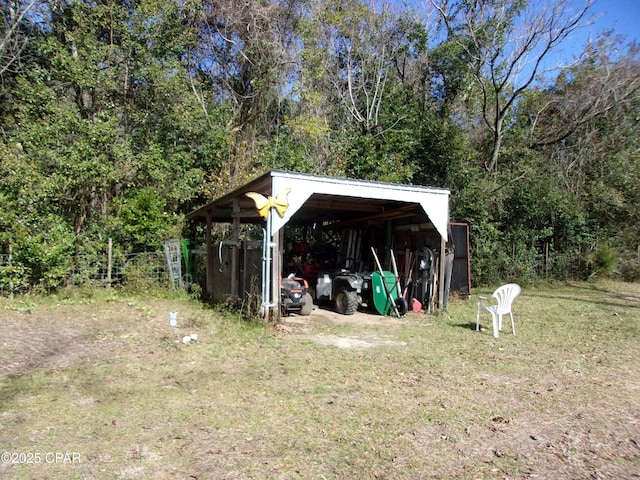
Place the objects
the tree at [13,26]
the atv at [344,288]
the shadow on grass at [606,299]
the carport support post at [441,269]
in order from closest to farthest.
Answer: the atv at [344,288] < the carport support post at [441,269] < the shadow on grass at [606,299] < the tree at [13,26]

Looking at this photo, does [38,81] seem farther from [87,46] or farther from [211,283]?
[211,283]

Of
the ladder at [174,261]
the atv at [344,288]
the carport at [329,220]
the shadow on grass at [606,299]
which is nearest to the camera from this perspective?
the carport at [329,220]

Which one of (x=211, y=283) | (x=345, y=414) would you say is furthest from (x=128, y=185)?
(x=345, y=414)

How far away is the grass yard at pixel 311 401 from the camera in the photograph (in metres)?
2.81

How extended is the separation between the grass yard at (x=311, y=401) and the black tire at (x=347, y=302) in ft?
3.74

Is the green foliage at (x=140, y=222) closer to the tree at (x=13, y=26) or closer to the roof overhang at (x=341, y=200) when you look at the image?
the roof overhang at (x=341, y=200)

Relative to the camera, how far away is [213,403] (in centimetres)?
376

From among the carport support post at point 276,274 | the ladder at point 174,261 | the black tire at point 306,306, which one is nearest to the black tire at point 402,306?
the black tire at point 306,306

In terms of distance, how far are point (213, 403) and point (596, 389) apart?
3.75 m

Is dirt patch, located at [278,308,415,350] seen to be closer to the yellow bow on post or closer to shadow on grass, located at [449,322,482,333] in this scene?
shadow on grass, located at [449,322,482,333]

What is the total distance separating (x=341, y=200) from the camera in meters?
9.78

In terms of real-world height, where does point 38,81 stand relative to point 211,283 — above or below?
above

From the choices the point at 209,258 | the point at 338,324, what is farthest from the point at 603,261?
the point at 209,258

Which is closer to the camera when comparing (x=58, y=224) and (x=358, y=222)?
(x=58, y=224)
